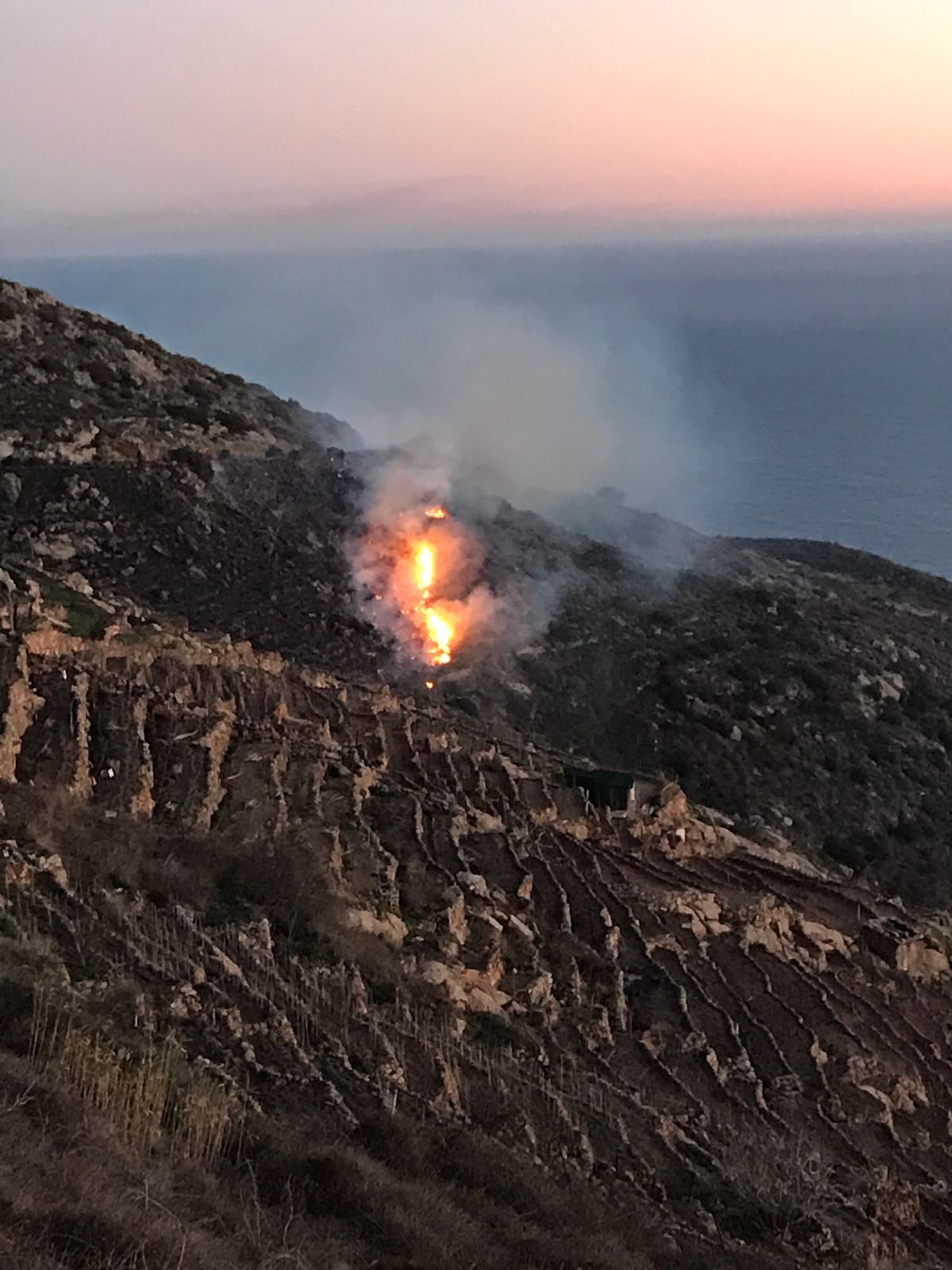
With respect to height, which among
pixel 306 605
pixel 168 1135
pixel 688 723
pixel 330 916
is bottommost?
pixel 688 723

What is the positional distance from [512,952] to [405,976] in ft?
10.4

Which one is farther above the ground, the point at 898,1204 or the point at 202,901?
the point at 202,901

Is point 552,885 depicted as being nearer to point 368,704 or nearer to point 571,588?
point 368,704

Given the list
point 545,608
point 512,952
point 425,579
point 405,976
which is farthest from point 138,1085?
point 545,608

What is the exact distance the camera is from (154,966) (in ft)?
34.0

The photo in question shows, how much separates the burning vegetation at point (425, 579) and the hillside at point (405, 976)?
2.44 meters

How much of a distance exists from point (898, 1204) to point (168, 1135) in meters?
8.59

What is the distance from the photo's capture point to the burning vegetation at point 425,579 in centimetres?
4266

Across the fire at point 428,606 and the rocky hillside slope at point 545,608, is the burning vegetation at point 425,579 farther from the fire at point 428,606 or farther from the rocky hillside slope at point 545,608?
the rocky hillside slope at point 545,608

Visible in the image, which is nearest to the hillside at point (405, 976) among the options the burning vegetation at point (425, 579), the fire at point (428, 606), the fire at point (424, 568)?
the fire at point (428, 606)

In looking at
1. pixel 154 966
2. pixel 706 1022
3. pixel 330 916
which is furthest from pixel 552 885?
pixel 154 966

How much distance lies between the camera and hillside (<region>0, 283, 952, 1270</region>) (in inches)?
286

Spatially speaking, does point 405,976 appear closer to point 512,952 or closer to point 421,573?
point 512,952

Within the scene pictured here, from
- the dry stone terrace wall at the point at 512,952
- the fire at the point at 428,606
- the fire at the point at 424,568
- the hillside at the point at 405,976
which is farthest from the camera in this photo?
the fire at the point at 424,568
